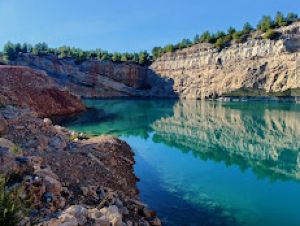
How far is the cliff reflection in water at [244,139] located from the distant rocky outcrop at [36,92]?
40.2 feet

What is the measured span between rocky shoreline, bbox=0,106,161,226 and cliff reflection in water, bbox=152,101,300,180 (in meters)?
7.24

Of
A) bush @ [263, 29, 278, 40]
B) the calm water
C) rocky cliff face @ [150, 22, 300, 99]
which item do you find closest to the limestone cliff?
rocky cliff face @ [150, 22, 300, 99]

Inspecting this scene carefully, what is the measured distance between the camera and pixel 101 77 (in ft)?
285

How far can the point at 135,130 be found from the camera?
109 feet

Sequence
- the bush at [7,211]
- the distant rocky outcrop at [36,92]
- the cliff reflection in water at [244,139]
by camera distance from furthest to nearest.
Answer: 1. the distant rocky outcrop at [36,92]
2. the cliff reflection in water at [244,139]
3. the bush at [7,211]

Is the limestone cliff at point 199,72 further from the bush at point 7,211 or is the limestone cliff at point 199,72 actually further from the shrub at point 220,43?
the bush at point 7,211

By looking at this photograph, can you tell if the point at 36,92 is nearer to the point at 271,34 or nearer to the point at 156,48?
the point at 271,34

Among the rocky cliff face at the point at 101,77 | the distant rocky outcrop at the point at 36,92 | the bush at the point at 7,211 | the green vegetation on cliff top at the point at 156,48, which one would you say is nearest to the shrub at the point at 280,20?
the green vegetation on cliff top at the point at 156,48

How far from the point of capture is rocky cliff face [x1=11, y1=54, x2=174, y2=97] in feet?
278

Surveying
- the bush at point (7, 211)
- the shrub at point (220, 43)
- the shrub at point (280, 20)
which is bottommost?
the bush at point (7, 211)

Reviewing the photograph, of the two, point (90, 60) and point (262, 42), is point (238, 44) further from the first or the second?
point (90, 60)

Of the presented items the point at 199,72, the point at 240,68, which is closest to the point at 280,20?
the point at 240,68

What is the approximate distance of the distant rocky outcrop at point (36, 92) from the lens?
38.2 meters

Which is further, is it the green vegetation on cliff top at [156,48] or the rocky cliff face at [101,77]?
the rocky cliff face at [101,77]
